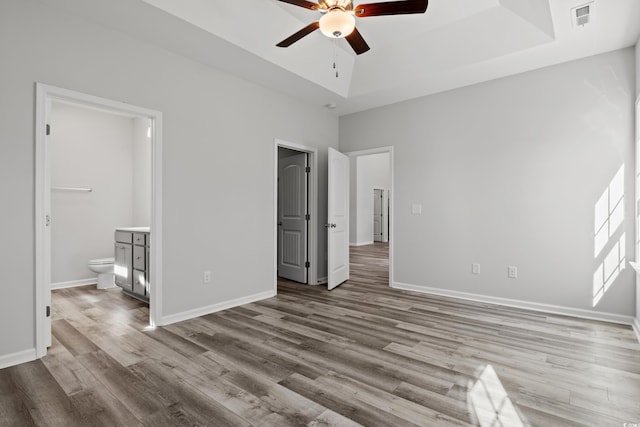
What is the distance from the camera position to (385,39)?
4.06 m

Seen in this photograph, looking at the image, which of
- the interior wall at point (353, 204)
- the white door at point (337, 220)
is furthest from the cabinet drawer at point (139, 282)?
the interior wall at point (353, 204)

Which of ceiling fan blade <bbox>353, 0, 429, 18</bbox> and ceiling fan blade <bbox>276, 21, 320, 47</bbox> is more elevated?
ceiling fan blade <bbox>276, 21, 320, 47</bbox>

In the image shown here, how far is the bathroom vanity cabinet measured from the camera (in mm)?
4091

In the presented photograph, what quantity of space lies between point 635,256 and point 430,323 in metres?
2.10

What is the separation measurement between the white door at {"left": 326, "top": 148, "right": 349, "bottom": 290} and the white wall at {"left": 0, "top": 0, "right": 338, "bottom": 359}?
1.07ft

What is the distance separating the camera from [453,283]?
4512 millimetres

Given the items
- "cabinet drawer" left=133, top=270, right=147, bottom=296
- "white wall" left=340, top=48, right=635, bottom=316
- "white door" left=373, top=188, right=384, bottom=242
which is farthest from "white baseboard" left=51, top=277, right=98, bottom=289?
"white door" left=373, top=188, right=384, bottom=242

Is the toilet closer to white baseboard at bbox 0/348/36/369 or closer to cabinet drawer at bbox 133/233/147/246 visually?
cabinet drawer at bbox 133/233/147/246

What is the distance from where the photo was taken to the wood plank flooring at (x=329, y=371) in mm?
1907

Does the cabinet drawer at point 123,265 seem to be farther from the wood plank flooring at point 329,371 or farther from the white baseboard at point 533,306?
the white baseboard at point 533,306

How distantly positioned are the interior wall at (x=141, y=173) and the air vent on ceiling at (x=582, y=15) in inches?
221

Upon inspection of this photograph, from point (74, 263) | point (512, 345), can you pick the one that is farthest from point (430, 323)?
point (74, 263)

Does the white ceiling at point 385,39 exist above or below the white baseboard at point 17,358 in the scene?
above

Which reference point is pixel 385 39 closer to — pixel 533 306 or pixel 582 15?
pixel 582 15
